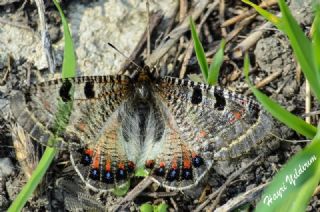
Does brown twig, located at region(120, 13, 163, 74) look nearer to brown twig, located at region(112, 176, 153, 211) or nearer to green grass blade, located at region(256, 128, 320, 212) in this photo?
brown twig, located at region(112, 176, 153, 211)

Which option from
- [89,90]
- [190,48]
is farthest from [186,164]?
[190,48]

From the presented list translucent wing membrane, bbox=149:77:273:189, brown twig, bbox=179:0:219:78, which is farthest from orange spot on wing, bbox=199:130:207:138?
brown twig, bbox=179:0:219:78

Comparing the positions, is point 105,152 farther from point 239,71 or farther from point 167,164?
point 239,71

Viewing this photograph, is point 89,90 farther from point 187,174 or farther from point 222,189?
point 222,189

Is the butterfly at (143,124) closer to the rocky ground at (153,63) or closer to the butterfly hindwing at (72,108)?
the butterfly hindwing at (72,108)

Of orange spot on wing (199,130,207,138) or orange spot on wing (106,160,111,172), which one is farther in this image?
orange spot on wing (106,160,111,172)

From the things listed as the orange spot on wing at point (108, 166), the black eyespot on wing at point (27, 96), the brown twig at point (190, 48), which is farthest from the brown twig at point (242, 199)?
the black eyespot on wing at point (27, 96)
